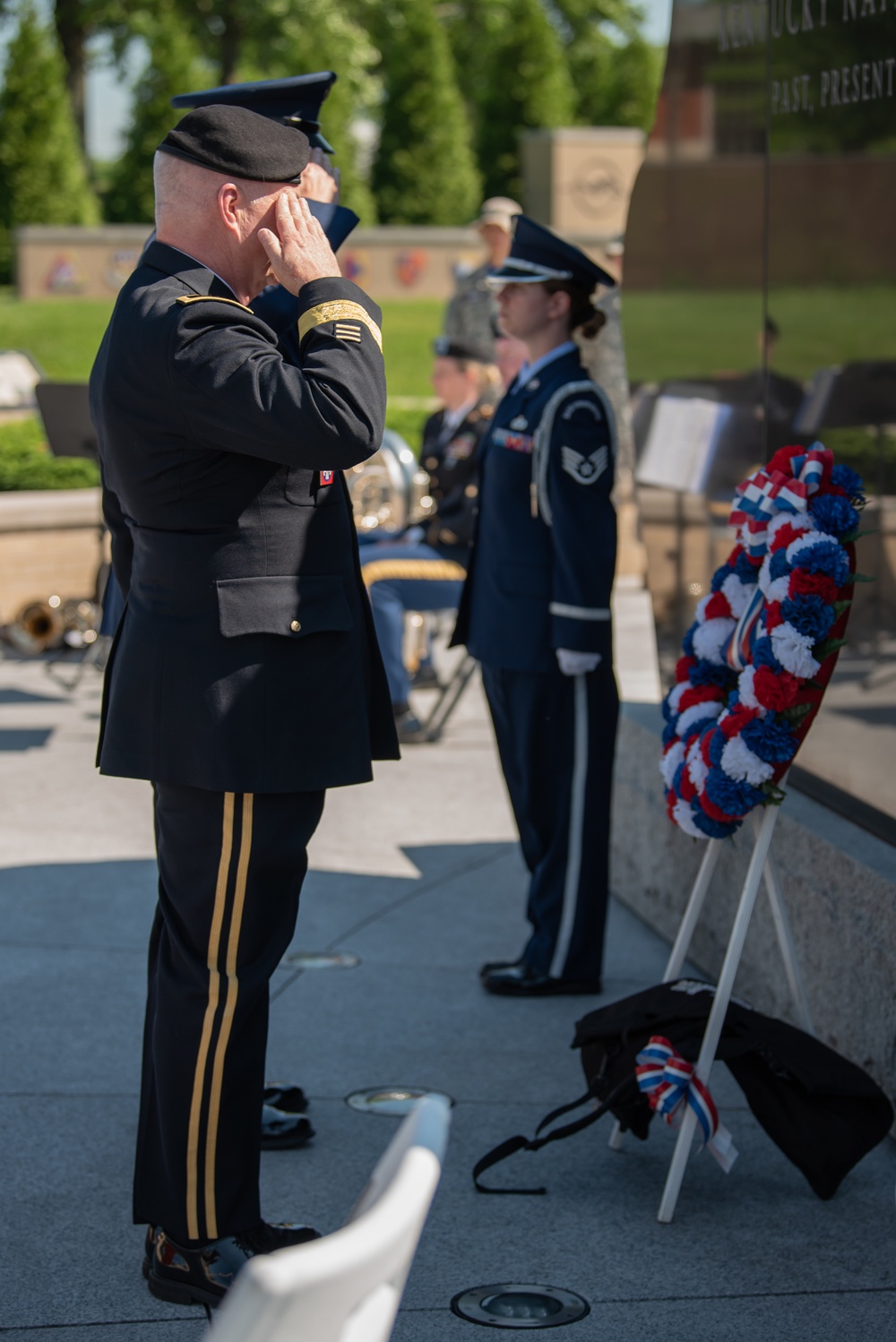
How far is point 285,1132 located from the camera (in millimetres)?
3441

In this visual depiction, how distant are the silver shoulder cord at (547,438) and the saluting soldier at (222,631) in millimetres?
1504

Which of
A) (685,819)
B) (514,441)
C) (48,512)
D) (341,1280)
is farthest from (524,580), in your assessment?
(48,512)

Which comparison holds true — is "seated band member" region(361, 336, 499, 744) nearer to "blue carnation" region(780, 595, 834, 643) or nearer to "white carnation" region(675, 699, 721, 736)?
"white carnation" region(675, 699, 721, 736)

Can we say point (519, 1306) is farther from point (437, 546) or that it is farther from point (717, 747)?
point (437, 546)

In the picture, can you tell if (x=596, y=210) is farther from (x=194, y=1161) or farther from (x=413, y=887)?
(x=194, y=1161)

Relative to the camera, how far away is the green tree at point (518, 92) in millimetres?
33125

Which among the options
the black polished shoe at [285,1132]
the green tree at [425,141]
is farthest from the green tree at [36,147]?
the black polished shoe at [285,1132]

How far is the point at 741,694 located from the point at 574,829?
1.34 metres

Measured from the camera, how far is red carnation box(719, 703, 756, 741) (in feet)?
10.5

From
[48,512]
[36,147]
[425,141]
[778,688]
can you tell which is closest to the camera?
[778,688]

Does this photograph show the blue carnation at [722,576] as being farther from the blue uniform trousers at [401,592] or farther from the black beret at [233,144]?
the blue uniform trousers at [401,592]

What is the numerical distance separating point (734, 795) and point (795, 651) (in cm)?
32

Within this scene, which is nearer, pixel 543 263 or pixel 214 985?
pixel 214 985

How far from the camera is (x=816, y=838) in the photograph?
375cm
